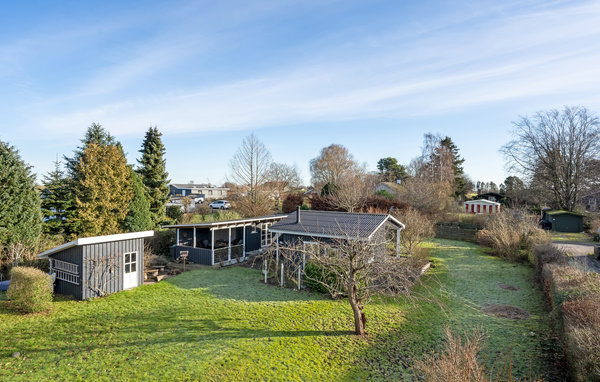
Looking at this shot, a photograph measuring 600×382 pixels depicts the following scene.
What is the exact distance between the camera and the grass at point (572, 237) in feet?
82.9

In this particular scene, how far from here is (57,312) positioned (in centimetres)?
1040

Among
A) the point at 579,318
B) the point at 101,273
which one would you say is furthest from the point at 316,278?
the point at 101,273

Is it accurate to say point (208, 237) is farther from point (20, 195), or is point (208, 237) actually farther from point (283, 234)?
point (20, 195)

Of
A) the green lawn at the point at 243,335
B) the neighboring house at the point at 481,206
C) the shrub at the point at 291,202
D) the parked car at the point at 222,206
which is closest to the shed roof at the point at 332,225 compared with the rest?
the green lawn at the point at 243,335

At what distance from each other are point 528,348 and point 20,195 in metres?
21.8

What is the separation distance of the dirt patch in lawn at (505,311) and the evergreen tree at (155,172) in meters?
22.4

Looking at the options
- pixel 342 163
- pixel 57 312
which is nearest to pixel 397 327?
pixel 57 312

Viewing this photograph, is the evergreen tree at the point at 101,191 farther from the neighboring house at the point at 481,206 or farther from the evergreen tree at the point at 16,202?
the neighboring house at the point at 481,206

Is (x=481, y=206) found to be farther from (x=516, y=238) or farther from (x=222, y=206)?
(x=222, y=206)

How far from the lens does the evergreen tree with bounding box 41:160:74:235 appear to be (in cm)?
1860

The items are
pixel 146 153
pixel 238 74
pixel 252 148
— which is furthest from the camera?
pixel 252 148

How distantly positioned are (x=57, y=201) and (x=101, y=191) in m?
2.94

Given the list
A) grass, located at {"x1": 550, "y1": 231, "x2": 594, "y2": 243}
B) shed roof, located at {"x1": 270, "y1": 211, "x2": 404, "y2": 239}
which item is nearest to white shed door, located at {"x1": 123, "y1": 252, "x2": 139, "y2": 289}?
shed roof, located at {"x1": 270, "y1": 211, "x2": 404, "y2": 239}

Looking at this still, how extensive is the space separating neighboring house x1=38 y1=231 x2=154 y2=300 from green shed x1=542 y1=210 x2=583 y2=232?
3595 centimetres
